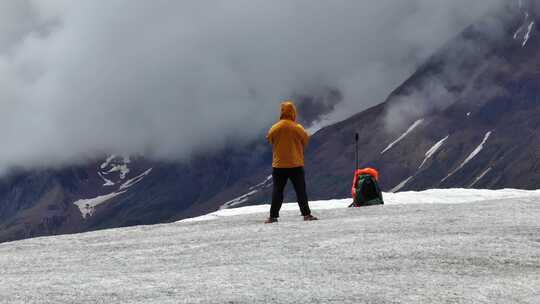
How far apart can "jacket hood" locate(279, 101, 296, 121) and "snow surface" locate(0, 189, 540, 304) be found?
2.70m

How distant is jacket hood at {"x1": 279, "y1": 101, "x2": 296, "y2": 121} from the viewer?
22.4 m

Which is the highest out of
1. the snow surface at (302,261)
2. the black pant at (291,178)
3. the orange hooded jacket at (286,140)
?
the orange hooded jacket at (286,140)

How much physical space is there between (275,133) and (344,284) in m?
8.83

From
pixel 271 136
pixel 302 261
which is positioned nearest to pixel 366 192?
pixel 271 136

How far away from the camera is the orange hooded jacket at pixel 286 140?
73.0 ft

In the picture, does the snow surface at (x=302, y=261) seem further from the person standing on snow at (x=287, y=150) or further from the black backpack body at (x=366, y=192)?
the black backpack body at (x=366, y=192)

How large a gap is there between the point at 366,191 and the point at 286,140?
6284mm

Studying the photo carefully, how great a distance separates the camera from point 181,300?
42.3ft

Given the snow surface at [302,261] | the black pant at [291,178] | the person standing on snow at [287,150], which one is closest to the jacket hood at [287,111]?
the person standing on snow at [287,150]

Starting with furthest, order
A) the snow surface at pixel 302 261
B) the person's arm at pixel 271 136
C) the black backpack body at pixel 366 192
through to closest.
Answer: the black backpack body at pixel 366 192 < the person's arm at pixel 271 136 < the snow surface at pixel 302 261

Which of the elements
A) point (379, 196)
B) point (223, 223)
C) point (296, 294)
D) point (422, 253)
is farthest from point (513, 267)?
point (379, 196)

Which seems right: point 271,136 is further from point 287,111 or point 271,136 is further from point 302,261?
point 302,261

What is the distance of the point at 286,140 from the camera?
73.3 ft

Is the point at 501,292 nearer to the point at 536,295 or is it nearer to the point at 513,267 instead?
the point at 536,295
